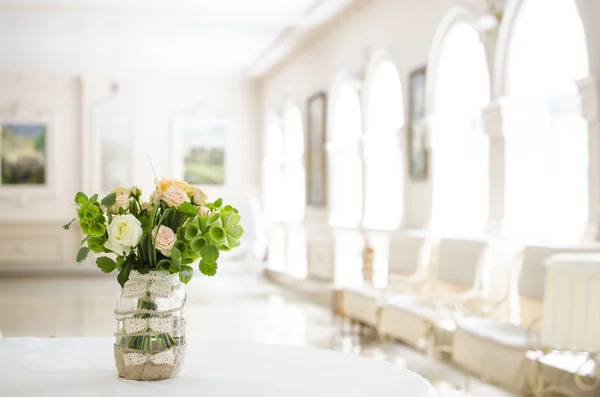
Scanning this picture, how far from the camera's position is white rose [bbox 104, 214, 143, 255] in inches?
105

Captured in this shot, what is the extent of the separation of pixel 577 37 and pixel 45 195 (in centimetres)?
1396

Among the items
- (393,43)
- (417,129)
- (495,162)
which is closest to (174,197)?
(495,162)

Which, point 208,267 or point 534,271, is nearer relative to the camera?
point 208,267

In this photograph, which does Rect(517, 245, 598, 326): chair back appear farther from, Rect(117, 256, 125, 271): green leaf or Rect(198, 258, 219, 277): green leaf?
Rect(117, 256, 125, 271): green leaf

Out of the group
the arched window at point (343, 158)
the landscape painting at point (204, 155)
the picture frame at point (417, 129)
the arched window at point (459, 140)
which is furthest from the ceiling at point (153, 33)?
the arched window at point (459, 140)

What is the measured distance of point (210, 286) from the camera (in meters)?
16.0

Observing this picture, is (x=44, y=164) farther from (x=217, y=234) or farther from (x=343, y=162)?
(x=217, y=234)

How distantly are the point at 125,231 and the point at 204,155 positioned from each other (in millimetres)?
16328

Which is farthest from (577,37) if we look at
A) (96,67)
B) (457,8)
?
(96,67)

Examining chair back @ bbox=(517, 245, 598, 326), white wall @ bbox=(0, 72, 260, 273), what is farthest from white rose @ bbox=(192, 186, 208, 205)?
white wall @ bbox=(0, 72, 260, 273)

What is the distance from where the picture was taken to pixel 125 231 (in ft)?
8.75

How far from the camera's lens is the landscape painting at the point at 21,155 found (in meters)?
18.5

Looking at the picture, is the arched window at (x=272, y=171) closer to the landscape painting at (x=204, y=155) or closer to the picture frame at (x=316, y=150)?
the landscape painting at (x=204, y=155)

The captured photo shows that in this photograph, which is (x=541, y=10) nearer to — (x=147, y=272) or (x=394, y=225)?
(x=394, y=225)
